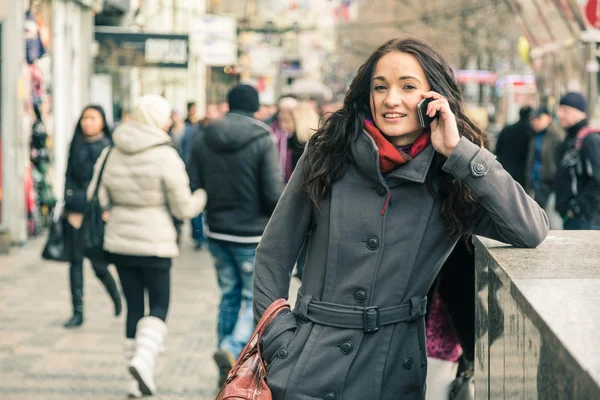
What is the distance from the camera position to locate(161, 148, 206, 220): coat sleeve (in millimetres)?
6586

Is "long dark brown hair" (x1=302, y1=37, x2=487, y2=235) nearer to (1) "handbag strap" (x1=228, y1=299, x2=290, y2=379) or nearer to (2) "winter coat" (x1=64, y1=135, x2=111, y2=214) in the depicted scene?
(1) "handbag strap" (x1=228, y1=299, x2=290, y2=379)

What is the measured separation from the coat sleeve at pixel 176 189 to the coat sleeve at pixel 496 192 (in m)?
3.71

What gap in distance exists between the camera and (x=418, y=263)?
10.3ft

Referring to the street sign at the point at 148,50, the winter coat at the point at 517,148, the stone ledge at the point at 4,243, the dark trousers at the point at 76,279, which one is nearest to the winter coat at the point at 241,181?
the dark trousers at the point at 76,279

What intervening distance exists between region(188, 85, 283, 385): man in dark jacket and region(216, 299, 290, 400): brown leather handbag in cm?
358

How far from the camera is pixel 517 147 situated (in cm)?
1420

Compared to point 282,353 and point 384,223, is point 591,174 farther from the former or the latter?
point 282,353

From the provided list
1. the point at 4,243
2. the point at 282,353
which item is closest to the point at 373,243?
the point at 282,353

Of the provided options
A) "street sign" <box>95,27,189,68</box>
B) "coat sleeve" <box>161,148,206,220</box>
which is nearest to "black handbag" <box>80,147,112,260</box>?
"coat sleeve" <box>161,148,206,220</box>

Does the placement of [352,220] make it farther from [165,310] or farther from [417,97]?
[165,310]

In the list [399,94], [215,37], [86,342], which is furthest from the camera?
[215,37]

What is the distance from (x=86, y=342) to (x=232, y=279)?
1.87 m

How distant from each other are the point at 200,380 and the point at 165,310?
572mm

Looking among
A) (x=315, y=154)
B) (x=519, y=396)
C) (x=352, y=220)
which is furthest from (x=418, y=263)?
(x=519, y=396)
